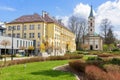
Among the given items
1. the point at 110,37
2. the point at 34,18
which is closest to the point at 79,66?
the point at 34,18

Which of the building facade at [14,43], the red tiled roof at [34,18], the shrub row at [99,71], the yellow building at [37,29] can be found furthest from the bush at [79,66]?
the red tiled roof at [34,18]

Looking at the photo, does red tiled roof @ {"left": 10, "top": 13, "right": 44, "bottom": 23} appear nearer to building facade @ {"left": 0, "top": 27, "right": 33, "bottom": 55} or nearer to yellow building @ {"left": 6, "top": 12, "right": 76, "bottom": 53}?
yellow building @ {"left": 6, "top": 12, "right": 76, "bottom": 53}

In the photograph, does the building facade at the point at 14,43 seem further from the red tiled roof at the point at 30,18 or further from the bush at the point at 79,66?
the bush at the point at 79,66

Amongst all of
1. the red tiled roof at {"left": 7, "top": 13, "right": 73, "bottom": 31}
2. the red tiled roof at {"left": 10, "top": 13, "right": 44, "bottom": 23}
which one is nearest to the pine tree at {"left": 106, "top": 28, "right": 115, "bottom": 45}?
the red tiled roof at {"left": 7, "top": 13, "right": 73, "bottom": 31}

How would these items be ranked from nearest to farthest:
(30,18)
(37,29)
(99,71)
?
1. (99,71)
2. (37,29)
3. (30,18)

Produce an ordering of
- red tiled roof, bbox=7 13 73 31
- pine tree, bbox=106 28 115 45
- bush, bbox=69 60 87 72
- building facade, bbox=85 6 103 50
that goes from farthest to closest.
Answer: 1. building facade, bbox=85 6 103 50
2. pine tree, bbox=106 28 115 45
3. red tiled roof, bbox=7 13 73 31
4. bush, bbox=69 60 87 72

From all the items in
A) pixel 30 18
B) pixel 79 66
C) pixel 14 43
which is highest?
pixel 30 18

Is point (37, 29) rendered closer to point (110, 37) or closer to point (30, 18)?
point (30, 18)

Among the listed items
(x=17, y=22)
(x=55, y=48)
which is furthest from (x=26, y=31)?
(x=55, y=48)

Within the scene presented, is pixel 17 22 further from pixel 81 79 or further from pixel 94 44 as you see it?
pixel 81 79

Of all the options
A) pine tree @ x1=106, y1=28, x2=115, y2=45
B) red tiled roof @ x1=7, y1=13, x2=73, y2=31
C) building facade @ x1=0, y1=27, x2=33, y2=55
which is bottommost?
building facade @ x1=0, y1=27, x2=33, y2=55

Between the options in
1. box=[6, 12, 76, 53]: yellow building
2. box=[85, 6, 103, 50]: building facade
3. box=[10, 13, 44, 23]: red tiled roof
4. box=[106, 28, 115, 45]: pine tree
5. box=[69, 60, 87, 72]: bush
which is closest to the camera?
box=[69, 60, 87, 72]: bush

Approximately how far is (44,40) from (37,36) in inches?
139

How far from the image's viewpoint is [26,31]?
2891 inches
